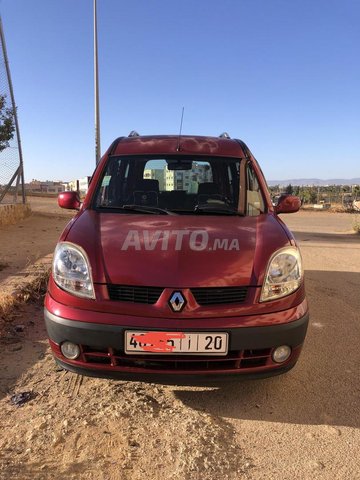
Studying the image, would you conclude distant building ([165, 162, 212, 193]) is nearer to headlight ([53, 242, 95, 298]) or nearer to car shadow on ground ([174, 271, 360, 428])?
headlight ([53, 242, 95, 298])

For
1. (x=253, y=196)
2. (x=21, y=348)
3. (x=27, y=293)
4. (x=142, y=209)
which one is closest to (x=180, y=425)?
(x=142, y=209)

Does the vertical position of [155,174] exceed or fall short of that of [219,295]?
it exceeds it

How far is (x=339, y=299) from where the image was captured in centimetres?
558

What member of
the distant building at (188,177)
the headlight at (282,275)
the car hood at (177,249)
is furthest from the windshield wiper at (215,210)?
the headlight at (282,275)

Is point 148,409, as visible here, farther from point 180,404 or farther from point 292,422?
point 292,422

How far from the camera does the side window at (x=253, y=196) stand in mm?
3750

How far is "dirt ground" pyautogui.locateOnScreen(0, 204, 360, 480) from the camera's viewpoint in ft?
7.50

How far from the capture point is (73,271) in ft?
9.36

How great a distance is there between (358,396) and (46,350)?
8.23ft

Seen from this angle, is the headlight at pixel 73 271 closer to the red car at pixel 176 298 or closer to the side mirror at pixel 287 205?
the red car at pixel 176 298

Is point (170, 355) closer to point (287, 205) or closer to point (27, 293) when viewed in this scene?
point (287, 205)

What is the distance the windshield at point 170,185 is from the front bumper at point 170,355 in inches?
48.9

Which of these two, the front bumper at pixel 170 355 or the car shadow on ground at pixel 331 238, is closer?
the front bumper at pixel 170 355

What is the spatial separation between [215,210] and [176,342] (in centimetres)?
140
